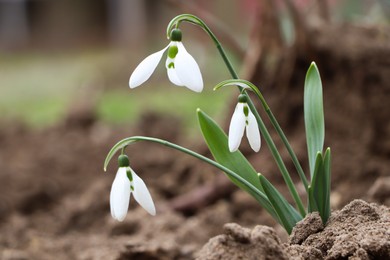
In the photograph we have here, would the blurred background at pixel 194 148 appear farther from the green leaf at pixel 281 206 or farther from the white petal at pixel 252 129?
the white petal at pixel 252 129

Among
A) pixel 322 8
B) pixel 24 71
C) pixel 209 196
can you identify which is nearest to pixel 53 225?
pixel 209 196

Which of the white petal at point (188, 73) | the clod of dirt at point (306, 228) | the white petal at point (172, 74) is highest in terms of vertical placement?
the white petal at point (172, 74)

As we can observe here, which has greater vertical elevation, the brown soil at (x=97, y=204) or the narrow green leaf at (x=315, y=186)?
the brown soil at (x=97, y=204)

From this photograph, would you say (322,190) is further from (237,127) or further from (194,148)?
(194,148)

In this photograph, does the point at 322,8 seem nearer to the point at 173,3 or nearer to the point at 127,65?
the point at 173,3

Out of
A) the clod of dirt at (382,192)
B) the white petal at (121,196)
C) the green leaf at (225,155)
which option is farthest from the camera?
the clod of dirt at (382,192)

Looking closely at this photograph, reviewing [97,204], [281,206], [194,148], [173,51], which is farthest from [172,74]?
[194,148]

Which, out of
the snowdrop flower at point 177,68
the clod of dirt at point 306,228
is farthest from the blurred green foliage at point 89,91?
the snowdrop flower at point 177,68

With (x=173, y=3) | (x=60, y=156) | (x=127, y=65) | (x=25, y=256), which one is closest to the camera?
(x=25, y=256)
